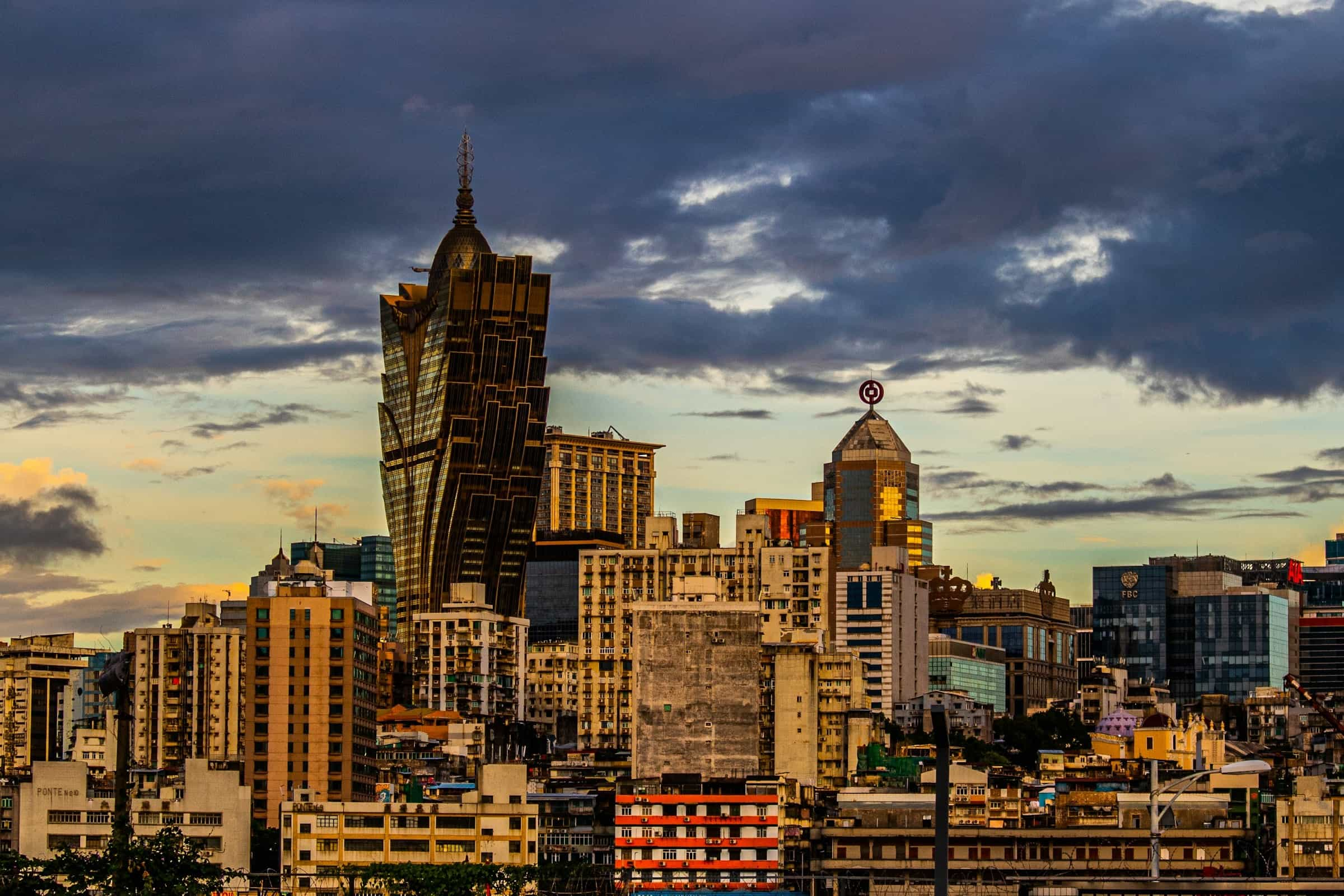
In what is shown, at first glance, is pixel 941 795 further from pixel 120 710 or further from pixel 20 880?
pixel 20 880

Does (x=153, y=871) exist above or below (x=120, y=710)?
below

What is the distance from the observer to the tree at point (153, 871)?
147 metres

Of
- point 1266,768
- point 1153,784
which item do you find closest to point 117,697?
point 1266,768

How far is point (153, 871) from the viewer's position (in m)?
151

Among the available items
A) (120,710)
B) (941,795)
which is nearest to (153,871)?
(120,710)

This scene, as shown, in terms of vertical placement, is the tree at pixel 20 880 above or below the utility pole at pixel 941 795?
below

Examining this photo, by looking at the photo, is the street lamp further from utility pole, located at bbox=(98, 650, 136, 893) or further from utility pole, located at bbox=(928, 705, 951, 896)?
utility pole, located at bbox=(98, 650, 136, 893)

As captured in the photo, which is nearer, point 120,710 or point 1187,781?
point 120,710

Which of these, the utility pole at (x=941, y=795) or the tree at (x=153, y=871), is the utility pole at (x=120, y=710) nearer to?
the utility pole at (x=941, y=795)

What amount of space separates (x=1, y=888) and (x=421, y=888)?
54598mm

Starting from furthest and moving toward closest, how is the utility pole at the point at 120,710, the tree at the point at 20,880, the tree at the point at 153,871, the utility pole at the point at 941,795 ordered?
the tree at the point at 20,880
the tree at the point at 153,871
the utility pole at the point at 941,795
the utility pole at the point at 120,710

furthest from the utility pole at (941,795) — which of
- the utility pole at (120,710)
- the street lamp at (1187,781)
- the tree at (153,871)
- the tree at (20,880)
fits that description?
the tree at (20,880)

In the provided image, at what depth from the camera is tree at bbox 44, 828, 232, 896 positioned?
481 ft

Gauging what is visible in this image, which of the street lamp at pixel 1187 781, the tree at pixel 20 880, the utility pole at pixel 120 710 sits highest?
the utility pole at pixel 120 710
